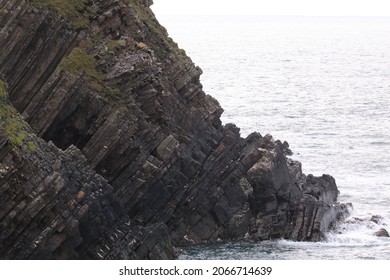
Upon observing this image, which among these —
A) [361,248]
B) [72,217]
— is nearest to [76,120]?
[72,217]

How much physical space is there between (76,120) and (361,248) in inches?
953

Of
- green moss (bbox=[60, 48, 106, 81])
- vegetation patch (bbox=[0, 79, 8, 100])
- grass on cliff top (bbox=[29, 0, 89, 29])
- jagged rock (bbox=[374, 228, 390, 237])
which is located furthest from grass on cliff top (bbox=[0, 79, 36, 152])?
jagged rock (bbox=[374, 228, 390, 237])

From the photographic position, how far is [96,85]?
7219 centimetres

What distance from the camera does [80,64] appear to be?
72750 mm

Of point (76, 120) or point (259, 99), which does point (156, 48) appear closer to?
point (76, 120)

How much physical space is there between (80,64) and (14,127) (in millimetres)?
11411

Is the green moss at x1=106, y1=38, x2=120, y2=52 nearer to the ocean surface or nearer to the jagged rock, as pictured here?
the ocean surface

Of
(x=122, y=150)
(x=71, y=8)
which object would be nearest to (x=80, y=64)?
(x=71, y=8)

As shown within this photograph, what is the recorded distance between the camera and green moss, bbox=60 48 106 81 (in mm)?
71938

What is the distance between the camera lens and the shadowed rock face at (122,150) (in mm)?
62656

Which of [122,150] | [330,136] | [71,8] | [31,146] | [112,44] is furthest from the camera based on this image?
[330,136]

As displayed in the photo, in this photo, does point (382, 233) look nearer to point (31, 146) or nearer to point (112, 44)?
point (112, 44)

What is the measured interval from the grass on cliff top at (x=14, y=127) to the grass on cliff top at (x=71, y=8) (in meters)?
11.5

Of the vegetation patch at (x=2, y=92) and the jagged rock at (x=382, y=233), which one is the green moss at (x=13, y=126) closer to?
the vegetation patch at (x=2, y=92)
